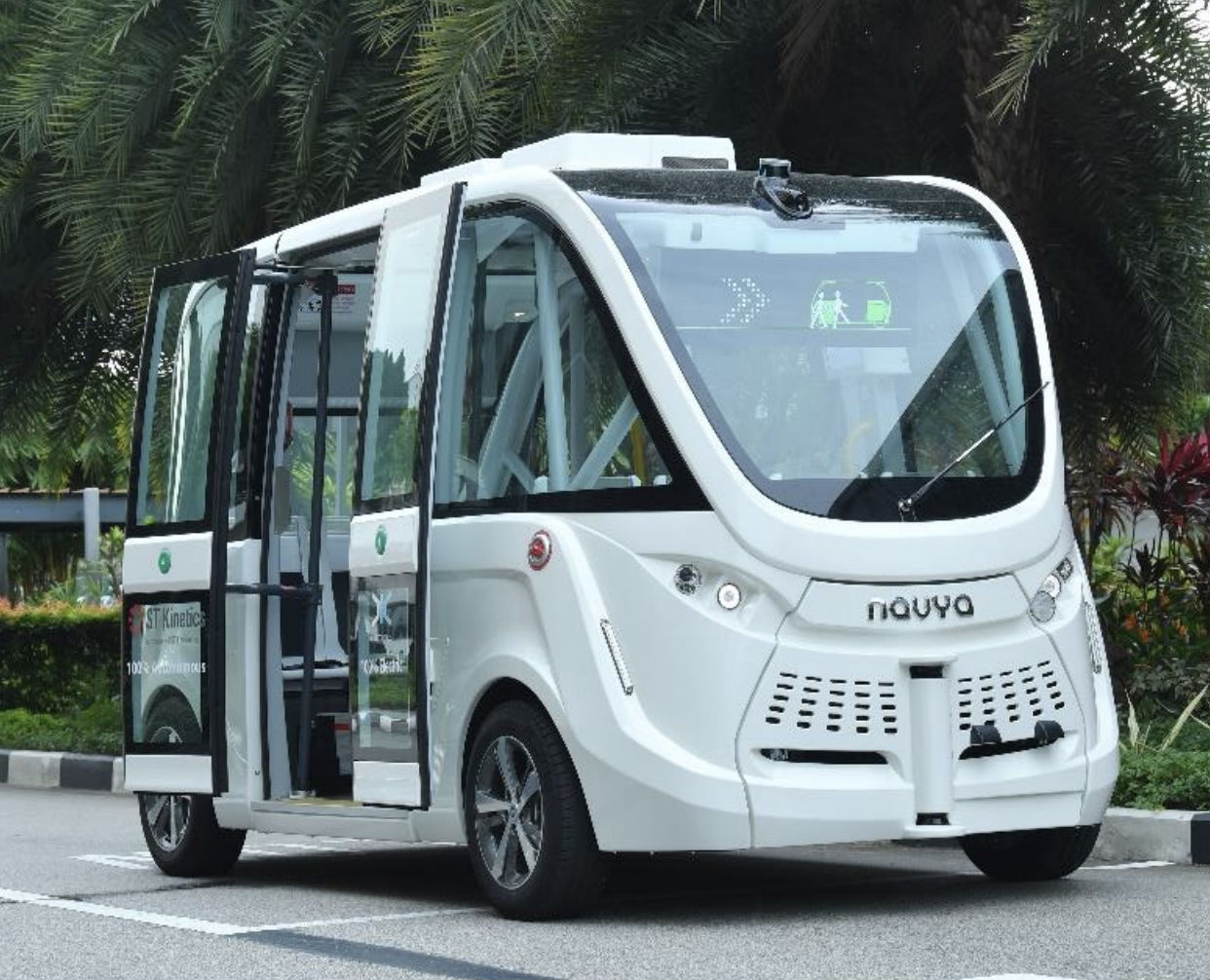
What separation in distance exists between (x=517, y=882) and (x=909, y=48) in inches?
314

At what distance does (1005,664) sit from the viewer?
327 inches

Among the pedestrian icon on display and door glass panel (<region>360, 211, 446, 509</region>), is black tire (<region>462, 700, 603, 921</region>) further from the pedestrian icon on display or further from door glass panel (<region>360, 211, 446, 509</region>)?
the pedestrian icon on display

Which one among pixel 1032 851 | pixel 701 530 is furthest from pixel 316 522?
pixel 1032 851

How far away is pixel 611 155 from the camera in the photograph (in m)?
9.23

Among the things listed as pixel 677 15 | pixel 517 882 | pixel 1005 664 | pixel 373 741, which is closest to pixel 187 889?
pixel 373 741

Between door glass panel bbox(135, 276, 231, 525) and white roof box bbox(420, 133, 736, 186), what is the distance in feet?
4.55

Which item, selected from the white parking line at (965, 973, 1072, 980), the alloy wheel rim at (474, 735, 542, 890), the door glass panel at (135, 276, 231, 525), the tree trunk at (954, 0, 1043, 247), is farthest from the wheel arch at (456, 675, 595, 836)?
the tree trunk at (954, 0, 1043, 247)

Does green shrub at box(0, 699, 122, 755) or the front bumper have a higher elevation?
the front bumper

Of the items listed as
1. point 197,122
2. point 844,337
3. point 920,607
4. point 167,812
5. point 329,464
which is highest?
point 197,122

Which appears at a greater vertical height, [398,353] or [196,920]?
[398,353]

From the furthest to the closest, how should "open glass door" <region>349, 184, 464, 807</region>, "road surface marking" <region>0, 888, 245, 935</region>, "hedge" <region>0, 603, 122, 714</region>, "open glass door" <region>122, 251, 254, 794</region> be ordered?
"hedge" <region>0, 603, 122, 714</region> → "open glass door" <region>122, 251, 254, 794</region> → "open glass door" <region>349, 184, 464, 807</region> → "road surface marking" <region>0, 888, 245, 935</region>

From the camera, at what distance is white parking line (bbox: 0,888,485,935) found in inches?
330

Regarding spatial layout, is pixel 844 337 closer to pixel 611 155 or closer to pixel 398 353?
pixel 611 155

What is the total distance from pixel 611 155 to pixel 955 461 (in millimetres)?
1732
